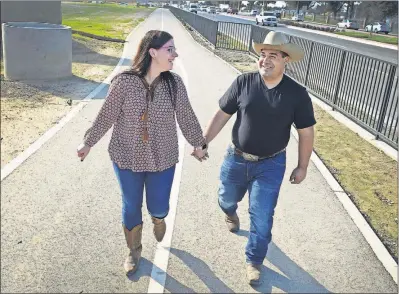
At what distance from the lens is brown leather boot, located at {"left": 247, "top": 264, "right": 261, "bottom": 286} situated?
10.8 feet

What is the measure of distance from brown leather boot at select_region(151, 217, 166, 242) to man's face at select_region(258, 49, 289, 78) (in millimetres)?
1402

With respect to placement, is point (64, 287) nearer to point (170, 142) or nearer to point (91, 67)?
point (170, 142)

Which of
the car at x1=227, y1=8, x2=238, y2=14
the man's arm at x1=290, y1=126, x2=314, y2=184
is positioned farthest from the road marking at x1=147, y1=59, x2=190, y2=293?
the car at x1=227, y1=8, x2=238, y2=14

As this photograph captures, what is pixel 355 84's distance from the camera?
871 centimetres

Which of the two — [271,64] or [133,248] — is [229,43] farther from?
[133,248]

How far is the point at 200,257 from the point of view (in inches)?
142

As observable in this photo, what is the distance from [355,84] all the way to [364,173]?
3.40 m

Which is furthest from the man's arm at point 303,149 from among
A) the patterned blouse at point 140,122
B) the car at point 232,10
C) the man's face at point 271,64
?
the car at point 232,10

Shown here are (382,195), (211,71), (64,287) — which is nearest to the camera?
(64,287)

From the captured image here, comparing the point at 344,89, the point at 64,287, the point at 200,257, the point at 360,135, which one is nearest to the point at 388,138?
the point at 360,135

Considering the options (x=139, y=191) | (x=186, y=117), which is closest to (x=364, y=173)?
(x=186, y=117)

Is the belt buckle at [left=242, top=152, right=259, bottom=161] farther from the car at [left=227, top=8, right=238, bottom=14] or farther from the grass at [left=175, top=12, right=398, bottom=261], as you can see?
the car at [left=227, top=8, right=238, bottom=14]

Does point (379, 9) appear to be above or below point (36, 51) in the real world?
above

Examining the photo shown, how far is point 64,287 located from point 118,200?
1.67 metres
